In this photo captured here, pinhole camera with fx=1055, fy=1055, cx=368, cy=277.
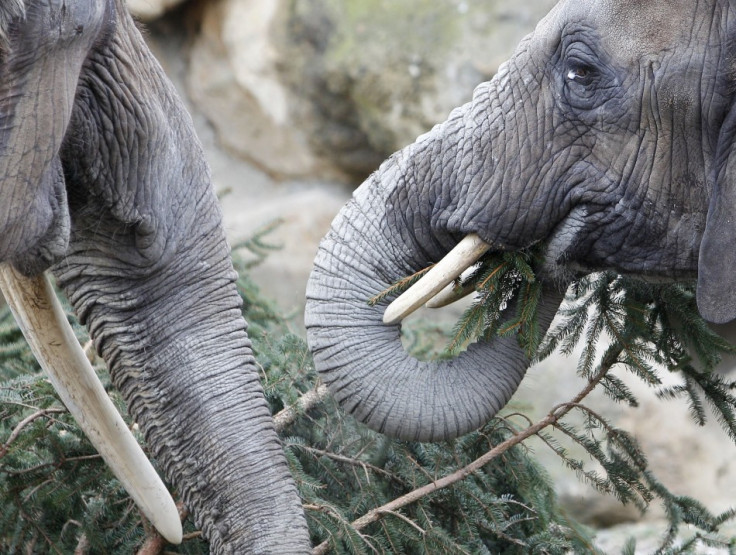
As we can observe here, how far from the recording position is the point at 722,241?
91.1 inches

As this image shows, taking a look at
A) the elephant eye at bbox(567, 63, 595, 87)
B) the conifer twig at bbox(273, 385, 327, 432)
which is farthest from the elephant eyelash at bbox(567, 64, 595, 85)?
the conifer twig at bbox(273, 385, 327, 432)

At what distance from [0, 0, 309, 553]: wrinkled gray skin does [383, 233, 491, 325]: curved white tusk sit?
344 millimetres

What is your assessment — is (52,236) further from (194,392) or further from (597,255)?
(597,255)

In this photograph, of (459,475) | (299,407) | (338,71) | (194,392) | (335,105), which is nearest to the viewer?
(194,392)

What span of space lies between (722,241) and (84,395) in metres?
1.43

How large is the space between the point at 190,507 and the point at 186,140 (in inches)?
31.4

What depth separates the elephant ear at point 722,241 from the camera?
2.29 meters

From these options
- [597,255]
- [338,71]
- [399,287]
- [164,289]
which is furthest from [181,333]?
[338,71]

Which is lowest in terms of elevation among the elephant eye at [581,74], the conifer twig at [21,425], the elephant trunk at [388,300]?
the conifer twig at [21,425]

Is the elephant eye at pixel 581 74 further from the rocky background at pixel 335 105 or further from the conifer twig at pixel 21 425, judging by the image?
the rocky background at pixel 335 105

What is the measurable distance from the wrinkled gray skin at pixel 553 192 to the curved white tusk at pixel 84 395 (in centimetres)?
45

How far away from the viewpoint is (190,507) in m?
2.31

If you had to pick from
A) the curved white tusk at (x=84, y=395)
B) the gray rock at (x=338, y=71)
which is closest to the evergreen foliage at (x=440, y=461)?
the curved white tusk at (x=84, y=395)

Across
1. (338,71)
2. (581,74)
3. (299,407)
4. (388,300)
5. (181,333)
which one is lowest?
(299,407)
